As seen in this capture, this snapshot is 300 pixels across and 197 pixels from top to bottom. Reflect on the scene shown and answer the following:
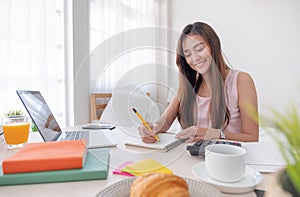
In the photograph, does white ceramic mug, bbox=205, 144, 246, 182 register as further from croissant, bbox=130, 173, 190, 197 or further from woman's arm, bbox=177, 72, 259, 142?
woman's arm, bbox=177, 72, 259, 142

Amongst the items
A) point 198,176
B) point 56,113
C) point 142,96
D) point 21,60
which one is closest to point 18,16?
point 21,60

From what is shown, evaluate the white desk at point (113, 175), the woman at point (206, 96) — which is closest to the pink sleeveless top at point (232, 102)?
the woman at point (206, 96)

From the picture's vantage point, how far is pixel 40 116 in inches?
31.1

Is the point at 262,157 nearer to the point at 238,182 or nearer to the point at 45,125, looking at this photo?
the point at 238,182

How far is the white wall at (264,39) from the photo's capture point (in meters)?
2.31

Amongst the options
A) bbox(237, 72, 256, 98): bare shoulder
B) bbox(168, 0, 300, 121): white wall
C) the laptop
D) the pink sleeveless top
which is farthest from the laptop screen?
bbox(168, 0, 300, 121): white wall

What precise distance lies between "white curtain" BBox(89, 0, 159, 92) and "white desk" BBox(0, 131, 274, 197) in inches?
8.9

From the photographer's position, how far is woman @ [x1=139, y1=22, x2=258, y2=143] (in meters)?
0.75

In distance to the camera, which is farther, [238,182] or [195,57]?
[195,57]

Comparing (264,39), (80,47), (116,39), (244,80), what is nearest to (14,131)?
(116,39)

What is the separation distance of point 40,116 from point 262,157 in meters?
0.70

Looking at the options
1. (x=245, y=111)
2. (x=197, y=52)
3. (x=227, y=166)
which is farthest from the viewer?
(x=245, y=111)

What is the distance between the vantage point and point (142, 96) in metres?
0.84

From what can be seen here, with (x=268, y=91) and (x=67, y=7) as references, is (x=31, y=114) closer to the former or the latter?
(x=67, y=7)
